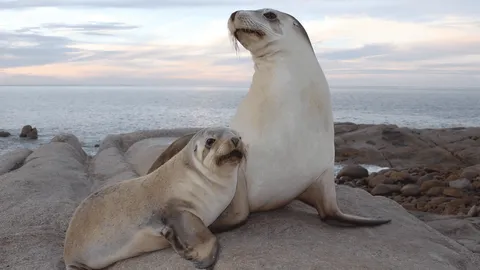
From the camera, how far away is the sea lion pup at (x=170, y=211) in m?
3.68

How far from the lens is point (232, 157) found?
3.63 m

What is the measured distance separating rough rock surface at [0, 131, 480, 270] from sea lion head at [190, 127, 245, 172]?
23.4 inches

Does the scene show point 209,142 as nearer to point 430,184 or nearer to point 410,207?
point 410,207

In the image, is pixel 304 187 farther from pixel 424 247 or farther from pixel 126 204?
pixel 126 204

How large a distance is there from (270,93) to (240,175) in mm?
652

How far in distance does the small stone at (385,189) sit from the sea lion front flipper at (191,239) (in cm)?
884

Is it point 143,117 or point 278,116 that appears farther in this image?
point 143,117

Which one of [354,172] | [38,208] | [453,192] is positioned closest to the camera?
[38,208]

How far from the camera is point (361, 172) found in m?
13.8

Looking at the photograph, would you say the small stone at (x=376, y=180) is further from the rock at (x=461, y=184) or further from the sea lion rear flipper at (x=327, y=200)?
the sea lion rear flipper at (x=327, y=200)

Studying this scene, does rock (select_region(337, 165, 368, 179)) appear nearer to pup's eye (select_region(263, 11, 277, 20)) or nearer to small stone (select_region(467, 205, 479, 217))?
small stone (select_region(467, 205, 479, 217))

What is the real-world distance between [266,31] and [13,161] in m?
5.97

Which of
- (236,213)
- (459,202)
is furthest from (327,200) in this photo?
(459,202)

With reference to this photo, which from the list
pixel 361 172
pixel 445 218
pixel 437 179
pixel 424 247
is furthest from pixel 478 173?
pixel 424 247
